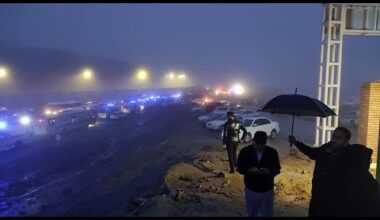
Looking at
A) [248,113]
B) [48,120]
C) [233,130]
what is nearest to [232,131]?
[233,130]

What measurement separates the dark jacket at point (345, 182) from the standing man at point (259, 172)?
74 centimetres

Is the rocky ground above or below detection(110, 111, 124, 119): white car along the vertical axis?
above

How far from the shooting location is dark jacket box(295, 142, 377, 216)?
4570 millimetres

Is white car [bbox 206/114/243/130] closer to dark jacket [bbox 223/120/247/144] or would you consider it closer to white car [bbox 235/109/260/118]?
white car [bbox 235/109/260/118]

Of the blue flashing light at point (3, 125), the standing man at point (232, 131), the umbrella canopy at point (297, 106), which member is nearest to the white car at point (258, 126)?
the standing man at point (232, 131)

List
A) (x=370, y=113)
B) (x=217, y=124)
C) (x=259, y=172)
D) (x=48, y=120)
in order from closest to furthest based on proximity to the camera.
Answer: (x=259, y=172) → (x=370, y=113) → (x=217, y=124) → (x=48, y=120)

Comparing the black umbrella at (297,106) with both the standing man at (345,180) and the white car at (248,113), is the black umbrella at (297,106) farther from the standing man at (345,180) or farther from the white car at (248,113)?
the white car at (248,113)

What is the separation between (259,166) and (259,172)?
11cm

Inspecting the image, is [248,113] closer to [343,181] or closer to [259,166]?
[259,166]

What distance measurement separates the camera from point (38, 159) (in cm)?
→ 2305

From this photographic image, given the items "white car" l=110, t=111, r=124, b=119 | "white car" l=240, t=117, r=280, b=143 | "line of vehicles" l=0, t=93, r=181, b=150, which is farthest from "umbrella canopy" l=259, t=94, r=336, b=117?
"white car" l=110, t=111, r=124, b=119

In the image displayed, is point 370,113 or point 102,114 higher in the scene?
point 370,113

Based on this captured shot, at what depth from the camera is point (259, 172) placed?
5324mm

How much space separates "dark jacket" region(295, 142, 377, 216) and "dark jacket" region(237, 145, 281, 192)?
0.73m
